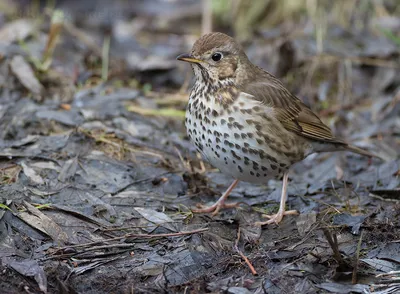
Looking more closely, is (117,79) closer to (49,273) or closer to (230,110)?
(230,110)

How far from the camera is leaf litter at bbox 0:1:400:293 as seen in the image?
4.30m

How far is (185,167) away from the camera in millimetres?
6180

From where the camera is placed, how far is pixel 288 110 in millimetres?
5676

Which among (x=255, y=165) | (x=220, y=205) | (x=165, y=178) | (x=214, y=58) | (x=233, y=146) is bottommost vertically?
(x=220, y=205)

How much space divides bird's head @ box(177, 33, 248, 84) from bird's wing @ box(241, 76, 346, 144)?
8.8 inches

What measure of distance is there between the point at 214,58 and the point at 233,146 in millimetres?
810

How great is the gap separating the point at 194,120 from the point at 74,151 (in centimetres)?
137

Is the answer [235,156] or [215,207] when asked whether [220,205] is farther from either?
[235,156]

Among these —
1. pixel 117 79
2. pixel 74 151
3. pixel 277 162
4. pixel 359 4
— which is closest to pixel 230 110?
pixel 277 162

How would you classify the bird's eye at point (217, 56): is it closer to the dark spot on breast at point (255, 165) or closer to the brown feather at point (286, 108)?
the brown feather at point (286, 108)

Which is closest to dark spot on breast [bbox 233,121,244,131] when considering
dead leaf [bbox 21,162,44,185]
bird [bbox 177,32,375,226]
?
bird [bbox 177,32,375,226]

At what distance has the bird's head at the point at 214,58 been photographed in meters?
5.27

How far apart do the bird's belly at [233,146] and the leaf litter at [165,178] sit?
0.46 metres

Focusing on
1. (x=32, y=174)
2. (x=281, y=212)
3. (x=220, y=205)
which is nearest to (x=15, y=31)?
(x=32, y=174)
